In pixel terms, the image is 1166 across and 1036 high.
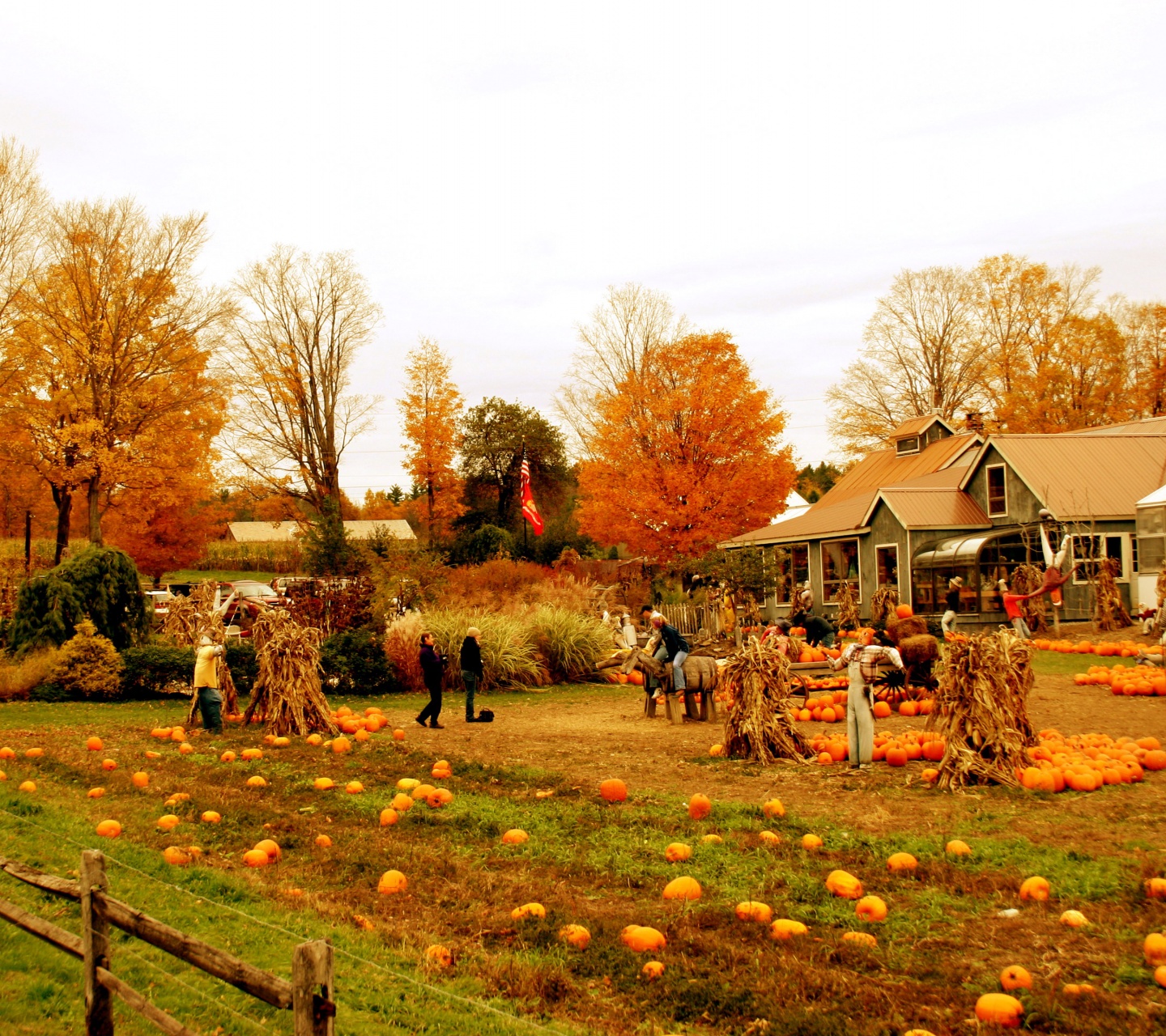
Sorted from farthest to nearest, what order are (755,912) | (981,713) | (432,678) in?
(432,678) < (981,713) < (755,912)

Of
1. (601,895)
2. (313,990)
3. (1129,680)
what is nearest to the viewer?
(313,990)

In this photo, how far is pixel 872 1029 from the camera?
3916 millimetres

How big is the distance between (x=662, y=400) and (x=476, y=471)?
82.7ft

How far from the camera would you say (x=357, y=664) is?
17016 millimetres

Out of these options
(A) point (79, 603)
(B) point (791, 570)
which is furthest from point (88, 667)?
(B) point (791, 570)

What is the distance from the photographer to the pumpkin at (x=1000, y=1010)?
390 centimetres

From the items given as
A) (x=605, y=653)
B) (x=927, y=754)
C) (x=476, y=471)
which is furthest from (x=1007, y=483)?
(x=476, y=471)

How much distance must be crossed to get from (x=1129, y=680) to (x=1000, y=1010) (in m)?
11.5

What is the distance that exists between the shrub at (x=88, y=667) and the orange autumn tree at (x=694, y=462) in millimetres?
19406

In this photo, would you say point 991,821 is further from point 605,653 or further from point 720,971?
point 605,653

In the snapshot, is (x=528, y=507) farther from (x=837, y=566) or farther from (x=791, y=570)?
(x=837, y=566)

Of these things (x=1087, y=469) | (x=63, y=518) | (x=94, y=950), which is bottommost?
(x=94, y=950)

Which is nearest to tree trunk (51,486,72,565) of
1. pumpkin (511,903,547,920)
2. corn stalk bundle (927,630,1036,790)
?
corn stalk bundle (927,630,1036,790)

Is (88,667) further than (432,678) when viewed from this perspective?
Yes
